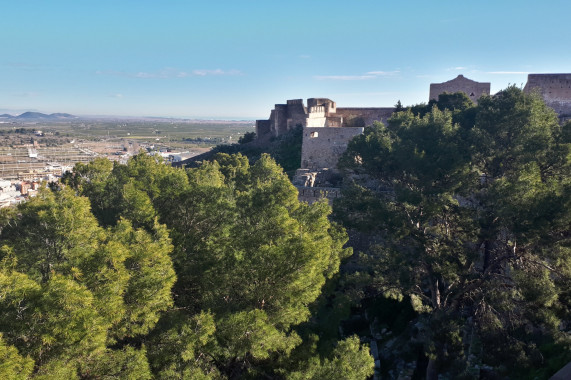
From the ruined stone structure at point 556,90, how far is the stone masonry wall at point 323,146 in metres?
13.3

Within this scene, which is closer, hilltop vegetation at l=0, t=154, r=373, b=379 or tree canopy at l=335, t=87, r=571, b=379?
hilltop vegetation at l=0, t=154, r=373, b=379

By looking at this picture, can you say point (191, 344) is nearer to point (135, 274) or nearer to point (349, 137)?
→ point (135, 274)

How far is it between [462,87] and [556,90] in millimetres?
6696

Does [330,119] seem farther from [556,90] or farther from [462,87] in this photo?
[556,90]

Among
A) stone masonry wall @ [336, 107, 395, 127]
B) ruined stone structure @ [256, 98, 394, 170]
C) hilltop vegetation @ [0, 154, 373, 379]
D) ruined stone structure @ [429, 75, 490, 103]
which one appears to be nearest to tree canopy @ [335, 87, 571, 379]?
hilltop vegetation @ [0, 154, 373, 379]

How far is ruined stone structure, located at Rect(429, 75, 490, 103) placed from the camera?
34031mm

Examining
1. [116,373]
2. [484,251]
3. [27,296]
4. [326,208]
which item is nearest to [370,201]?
[326,208]

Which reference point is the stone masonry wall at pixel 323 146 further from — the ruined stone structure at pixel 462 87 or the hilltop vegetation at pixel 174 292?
the hilltop vegetation at pixel 174 292

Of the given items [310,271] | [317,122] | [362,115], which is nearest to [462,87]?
[362,115]

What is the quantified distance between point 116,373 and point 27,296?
2.40 meters

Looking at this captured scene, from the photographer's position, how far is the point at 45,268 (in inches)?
423

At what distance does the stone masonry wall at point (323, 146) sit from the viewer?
29.7 m

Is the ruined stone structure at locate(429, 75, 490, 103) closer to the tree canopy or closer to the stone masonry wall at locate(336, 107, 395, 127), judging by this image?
the stone masonry wall at locate(336, 107, 395, 127)

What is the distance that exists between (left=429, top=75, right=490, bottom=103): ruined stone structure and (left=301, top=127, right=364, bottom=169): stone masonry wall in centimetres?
1033
